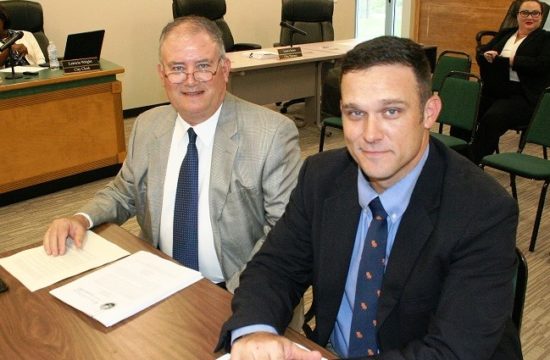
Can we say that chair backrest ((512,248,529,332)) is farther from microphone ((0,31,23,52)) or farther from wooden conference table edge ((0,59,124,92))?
microphone ((0,31,23,52))

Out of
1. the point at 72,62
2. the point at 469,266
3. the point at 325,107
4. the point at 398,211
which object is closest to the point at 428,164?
the point at 398,211

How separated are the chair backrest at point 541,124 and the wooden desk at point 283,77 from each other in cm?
194

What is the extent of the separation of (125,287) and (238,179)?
540 millimetres

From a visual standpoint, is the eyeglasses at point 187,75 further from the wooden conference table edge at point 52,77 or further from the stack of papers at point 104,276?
the wooden conference table edge at point 52,77

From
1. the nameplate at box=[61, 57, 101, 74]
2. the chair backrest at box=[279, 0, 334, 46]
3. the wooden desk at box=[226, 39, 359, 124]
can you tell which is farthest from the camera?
the chair backrest at box=[279, 0, 334, 46]

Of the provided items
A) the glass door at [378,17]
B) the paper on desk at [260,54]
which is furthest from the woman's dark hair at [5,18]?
the glass door at [378,17]

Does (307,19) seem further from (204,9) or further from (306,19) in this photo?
(204,9)

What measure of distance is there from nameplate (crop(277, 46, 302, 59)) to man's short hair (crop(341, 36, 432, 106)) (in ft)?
14.0

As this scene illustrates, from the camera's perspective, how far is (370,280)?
1314 millimetres

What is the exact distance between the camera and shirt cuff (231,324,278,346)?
1209 mm

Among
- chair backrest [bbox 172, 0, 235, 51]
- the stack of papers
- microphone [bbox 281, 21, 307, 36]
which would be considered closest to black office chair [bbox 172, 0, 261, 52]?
chair backrest [bbox 172, 0, 235, 51]

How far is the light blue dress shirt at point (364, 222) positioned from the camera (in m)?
1.28

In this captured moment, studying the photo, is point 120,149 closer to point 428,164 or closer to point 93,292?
point 93,292

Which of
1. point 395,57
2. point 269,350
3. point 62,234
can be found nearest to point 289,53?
point 62,234
